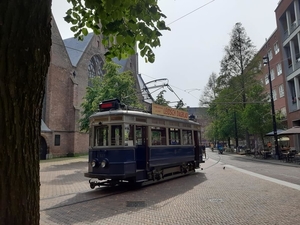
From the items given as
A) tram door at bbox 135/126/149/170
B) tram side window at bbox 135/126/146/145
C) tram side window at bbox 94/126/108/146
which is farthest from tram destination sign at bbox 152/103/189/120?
tram side window at bbox 94/126/108/146

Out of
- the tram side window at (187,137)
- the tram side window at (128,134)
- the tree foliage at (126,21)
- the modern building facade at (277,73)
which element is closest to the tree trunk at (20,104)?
the tree foliage at (126,21)

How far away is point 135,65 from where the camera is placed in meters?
54.2

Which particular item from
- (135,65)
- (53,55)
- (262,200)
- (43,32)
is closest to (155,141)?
(262,200)

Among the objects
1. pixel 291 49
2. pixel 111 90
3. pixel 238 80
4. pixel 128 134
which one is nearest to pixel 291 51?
pixel 291 49

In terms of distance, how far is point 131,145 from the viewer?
9.78 m

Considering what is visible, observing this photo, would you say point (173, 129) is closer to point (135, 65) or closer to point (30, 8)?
point (30, 8)

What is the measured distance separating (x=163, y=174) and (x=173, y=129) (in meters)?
2.27

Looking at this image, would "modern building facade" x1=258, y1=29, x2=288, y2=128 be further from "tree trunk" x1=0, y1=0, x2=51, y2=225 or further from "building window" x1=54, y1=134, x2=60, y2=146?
"tree trunk" x1=0, y1=0, x2=51, y2=225

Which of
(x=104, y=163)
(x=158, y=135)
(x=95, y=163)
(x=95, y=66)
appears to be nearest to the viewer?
(x=104, y=163)

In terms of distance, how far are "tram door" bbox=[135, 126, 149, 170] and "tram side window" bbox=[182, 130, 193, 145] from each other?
357cm

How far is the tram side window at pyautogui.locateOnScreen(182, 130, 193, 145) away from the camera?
1348 centimetres

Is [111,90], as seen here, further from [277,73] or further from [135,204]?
[277,73]

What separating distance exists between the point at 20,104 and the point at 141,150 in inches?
346

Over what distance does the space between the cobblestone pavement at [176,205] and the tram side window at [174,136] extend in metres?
2.31
